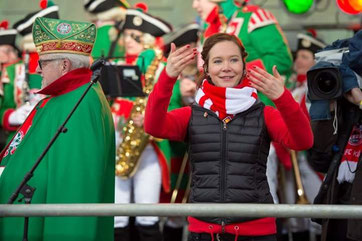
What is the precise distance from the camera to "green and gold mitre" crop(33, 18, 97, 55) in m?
4.79

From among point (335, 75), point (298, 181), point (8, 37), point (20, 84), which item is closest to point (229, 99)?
point (335, 75)

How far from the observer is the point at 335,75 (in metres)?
5.34

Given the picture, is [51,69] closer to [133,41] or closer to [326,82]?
[326,82]

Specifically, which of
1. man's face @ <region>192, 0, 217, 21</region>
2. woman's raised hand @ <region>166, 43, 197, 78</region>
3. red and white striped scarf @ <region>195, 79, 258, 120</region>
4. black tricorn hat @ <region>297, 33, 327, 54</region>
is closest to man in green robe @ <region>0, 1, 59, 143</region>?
man's face @ <region>192, 0, 217, 21</region>

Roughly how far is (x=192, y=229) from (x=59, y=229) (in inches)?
32.7

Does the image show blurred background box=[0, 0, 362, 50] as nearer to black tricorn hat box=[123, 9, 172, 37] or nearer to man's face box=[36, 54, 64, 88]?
black tricorn hat box=[123, 9, 172, 37]

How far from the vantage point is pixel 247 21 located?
25.7ft

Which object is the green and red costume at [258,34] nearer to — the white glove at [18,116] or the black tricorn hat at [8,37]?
the white glove at [18,116]

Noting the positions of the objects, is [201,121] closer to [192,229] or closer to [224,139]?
[224,139]

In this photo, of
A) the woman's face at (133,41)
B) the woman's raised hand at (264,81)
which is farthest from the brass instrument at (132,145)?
the woman's raised hand at (264,81)

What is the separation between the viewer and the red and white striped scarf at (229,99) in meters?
4.80

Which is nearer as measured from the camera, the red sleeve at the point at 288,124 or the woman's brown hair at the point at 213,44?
the red sleeve at the point at 288,124

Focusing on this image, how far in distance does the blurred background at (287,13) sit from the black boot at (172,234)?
3.11 meters

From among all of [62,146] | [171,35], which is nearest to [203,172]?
[62,146]
